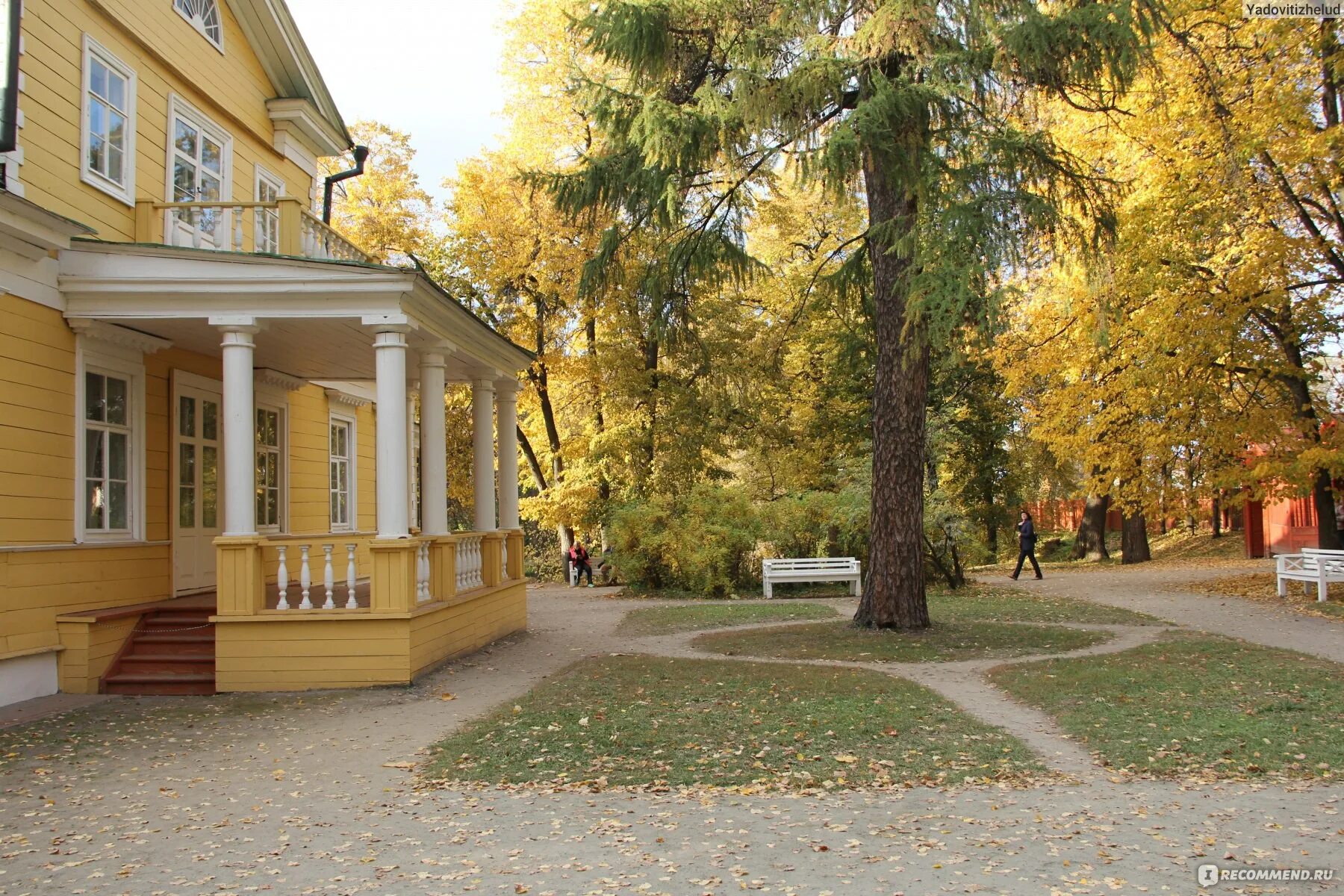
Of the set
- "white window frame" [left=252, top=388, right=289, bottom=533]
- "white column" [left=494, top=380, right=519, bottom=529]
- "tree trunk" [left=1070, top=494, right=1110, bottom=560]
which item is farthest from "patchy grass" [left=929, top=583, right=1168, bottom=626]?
"tree trunk" [left=1070, top=494, right=1110, bottom=560]

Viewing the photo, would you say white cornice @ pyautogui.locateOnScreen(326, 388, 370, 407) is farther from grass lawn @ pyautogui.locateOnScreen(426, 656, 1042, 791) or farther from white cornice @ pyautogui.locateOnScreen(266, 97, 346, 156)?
grass lawn @ pyautogui.locateOnScreen(426, 656, 1042, 791)

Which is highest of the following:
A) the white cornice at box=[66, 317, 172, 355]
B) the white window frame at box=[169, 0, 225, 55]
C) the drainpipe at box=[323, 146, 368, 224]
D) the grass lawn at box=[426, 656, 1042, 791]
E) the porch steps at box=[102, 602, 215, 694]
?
the white window frame at box=[169, 0, 225, 55]

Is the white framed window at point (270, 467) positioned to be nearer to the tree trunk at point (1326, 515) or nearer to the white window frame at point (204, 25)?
the white window frame at point (204, 25)

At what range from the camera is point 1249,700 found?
9039 mm

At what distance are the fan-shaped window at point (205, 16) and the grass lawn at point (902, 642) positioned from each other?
10559mm

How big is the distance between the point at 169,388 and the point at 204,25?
204 inches

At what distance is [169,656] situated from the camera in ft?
35.3

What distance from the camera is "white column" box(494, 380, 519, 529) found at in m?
15.8

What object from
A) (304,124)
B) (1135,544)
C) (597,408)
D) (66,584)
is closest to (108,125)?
(304,124)

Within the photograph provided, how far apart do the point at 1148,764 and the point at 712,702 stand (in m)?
3.72

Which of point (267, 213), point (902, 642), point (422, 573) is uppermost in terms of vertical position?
point (267, 213)

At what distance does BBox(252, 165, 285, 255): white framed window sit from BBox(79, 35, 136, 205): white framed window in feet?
4.92

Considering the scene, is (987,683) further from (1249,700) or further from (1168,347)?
(1168,347)

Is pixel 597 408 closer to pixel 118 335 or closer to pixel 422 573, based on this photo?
pixel 422 573
